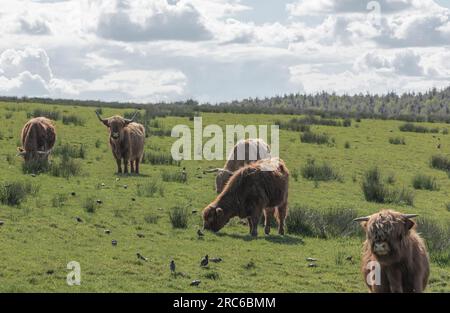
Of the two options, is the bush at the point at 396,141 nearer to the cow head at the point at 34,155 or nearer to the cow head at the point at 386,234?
the cow head at the point at 34,155

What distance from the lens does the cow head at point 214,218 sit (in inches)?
510

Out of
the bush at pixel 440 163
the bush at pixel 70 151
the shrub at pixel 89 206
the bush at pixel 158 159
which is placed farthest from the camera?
the bush at pixel 440 163

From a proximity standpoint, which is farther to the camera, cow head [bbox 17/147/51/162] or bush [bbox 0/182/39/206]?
cow head [bbox 17/147/51/162]

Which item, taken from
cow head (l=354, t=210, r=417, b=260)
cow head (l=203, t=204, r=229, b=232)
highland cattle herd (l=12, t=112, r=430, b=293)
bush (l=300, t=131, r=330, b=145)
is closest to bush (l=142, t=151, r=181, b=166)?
highland cattle herd (l=12, t=112, r=430, b=293)

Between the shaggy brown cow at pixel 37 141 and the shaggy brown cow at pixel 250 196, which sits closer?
the shaggy brown cow at pixel 250 196

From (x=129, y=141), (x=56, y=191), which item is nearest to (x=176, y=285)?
(x=56, y=191)

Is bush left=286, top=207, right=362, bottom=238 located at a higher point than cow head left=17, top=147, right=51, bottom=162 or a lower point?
lower

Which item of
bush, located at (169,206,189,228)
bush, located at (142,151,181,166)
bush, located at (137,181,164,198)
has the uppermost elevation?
bush, located at (142,151,181,166)

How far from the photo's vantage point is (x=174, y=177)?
19500 millimetres

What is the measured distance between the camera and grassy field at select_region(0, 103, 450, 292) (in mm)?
9438

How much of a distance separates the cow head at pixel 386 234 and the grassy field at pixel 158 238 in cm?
243

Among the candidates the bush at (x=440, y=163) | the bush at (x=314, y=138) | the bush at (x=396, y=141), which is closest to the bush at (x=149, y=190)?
the bush at (x=440, y=163)

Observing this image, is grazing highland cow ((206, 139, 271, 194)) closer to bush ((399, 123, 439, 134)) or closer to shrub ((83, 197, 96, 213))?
shrub ((83, 197, 96, 213))
